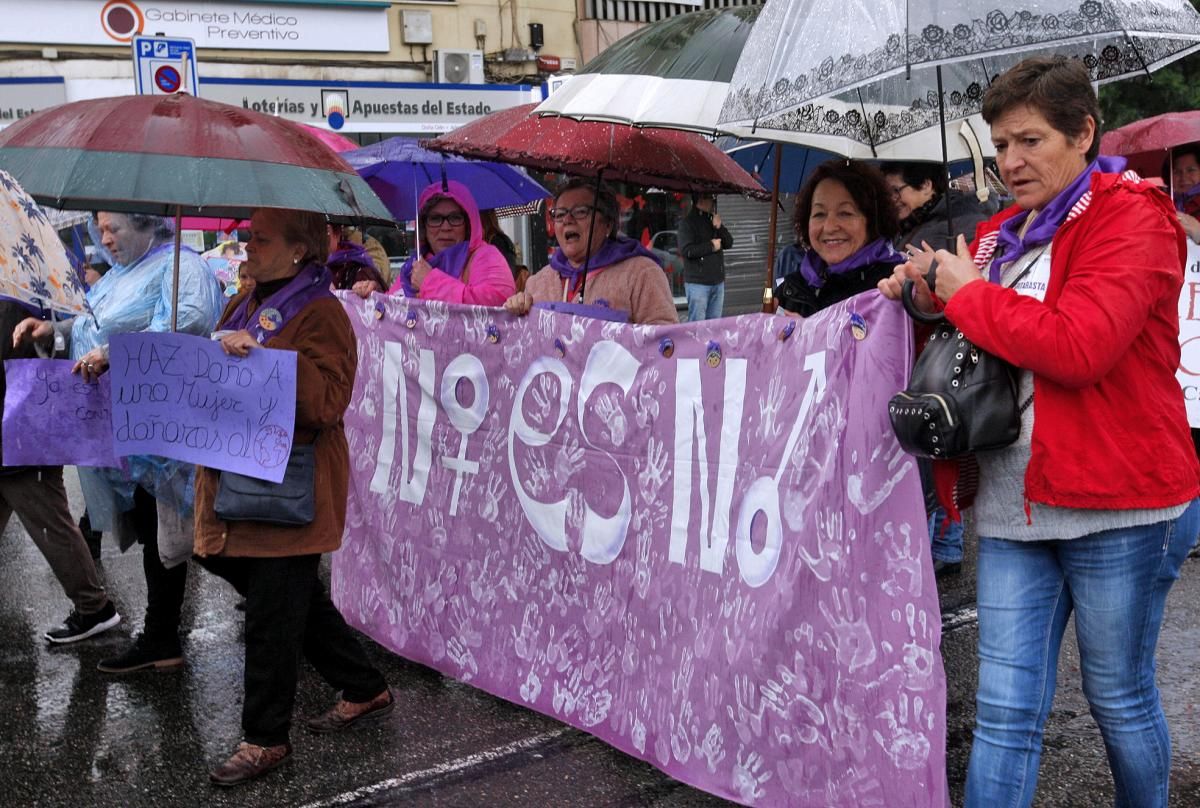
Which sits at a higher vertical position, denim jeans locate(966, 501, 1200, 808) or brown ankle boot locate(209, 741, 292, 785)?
denim jeans locate(966, 501, 1200, 808)

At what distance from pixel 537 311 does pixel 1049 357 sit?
2.06 m

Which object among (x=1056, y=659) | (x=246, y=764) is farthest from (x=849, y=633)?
Result: (x=246, y=764)

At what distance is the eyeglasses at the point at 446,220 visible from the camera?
5.97 m

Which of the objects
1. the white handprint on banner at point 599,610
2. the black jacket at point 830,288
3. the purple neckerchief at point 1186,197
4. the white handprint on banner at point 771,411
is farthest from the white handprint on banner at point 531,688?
the purple neckerchief at point 1186,197

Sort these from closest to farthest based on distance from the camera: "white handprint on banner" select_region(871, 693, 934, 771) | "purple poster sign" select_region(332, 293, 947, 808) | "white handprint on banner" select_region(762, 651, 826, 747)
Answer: "white handprint on banner" select_region(871, 693, 934, 771), "purple poster sign" select_region(332, 293, 947, 808), "white handprint on banner" select_region(762, 651, 826, 747)

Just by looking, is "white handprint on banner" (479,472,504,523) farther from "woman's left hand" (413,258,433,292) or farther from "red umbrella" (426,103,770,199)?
"woman's left hand" (413,258,433,292)

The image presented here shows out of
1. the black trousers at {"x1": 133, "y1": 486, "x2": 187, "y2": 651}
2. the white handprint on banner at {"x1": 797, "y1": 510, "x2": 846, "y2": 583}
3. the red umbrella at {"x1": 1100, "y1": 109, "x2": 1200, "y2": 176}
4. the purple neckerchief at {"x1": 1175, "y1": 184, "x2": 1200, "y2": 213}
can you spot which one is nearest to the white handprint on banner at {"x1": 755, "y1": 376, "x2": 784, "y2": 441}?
the white handprint on banner at {"x1": 797, "y1": 510, "x2": 846, "y2": 583}

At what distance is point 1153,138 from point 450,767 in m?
4.60

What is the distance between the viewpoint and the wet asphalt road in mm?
3754

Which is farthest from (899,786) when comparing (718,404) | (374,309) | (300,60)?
(300,60)

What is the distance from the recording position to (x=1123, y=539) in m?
2.62

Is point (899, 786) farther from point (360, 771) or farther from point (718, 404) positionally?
point (360, 771)

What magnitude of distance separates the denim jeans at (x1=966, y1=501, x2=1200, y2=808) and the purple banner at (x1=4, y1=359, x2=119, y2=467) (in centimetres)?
305

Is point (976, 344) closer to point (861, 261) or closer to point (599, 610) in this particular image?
point (861, 261)
